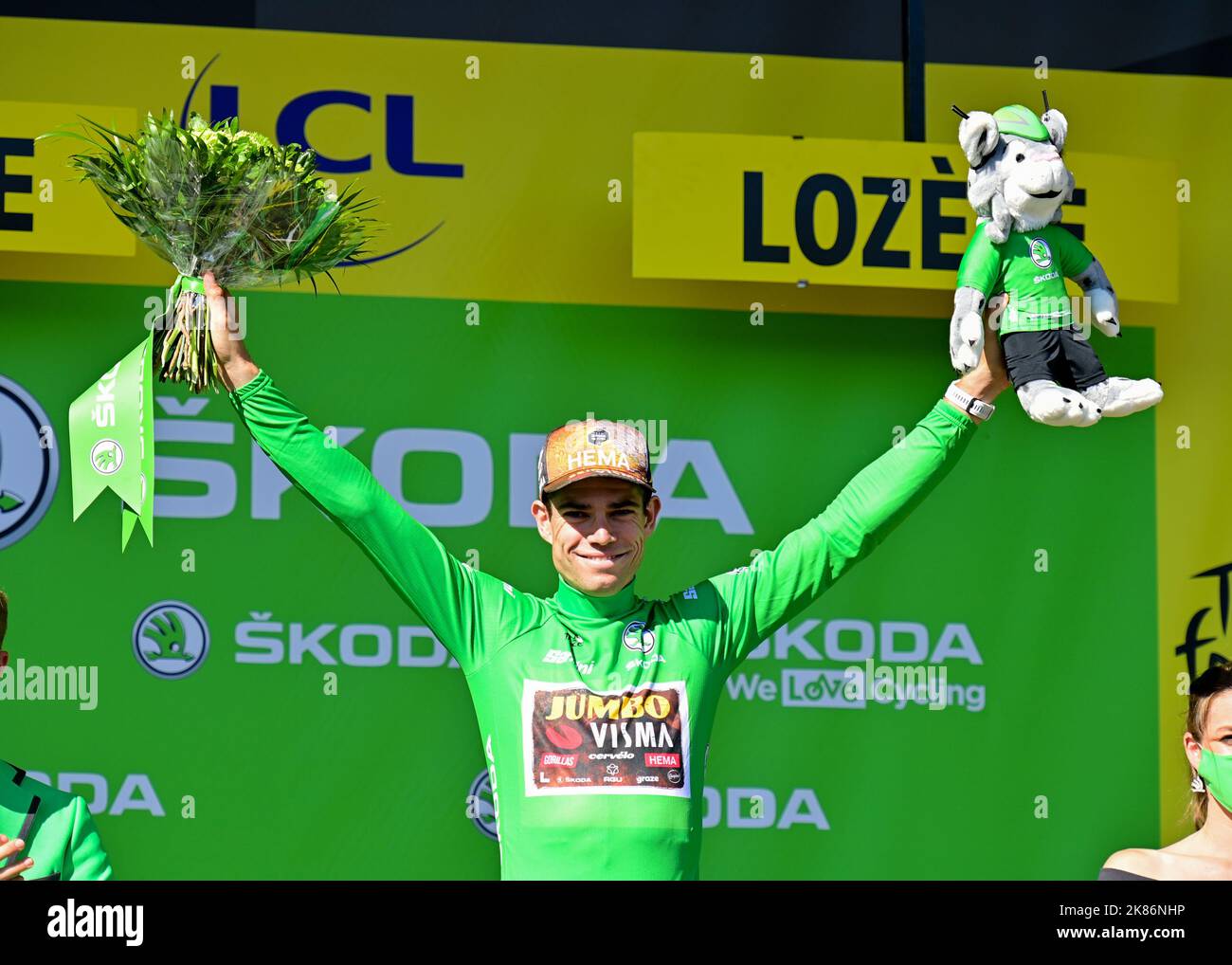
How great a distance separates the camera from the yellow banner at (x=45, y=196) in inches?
159

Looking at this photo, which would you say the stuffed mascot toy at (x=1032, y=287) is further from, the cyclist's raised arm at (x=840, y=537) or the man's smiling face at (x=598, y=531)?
the man's smiling face at (x=598, y=531)

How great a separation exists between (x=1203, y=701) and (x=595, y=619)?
1018 mm

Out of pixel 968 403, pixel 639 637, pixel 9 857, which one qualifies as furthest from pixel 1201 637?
pixel 9 857

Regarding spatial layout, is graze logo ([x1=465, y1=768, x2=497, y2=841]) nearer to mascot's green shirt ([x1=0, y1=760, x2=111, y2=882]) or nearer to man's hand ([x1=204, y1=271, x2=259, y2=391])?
mascot's green shirt ([x1=0, y1=760, x2=111, y2=882])

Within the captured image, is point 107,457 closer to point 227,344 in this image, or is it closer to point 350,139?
point 227,344

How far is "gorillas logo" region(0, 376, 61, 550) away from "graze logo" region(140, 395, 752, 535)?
0.24 metres

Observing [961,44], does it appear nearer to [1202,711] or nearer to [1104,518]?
[1104,518]

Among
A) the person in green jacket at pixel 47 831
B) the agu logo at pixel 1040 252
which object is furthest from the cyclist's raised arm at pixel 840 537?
the person in green jacket at pixel 47 831

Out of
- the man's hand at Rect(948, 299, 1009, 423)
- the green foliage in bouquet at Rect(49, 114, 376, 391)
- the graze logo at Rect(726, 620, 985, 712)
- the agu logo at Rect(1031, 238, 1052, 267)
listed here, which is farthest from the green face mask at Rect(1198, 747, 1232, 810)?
the green foliage in bouquet at Rect(49, 114, 376, 391)

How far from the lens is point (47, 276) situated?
4.16m

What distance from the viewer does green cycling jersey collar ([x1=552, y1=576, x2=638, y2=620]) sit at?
2664 millimetres

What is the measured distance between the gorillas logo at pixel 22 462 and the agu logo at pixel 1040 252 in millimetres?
2181

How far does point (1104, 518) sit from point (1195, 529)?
0.21m
